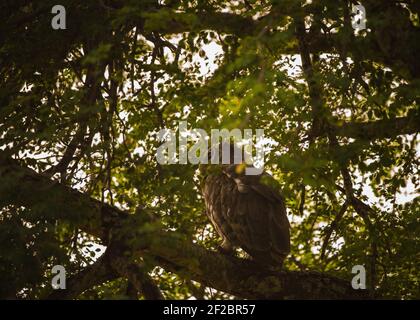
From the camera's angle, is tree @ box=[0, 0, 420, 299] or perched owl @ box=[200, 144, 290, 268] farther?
perched owl @ box=[200, 144, 290, 268]

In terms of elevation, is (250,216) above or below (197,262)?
above

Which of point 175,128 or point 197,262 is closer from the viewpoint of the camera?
point 197,262

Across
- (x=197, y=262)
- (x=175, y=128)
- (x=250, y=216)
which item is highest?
(x=175, y=128)

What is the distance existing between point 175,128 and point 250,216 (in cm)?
106

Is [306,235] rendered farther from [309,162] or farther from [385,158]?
[309,162]

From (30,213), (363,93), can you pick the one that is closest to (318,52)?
(363,93)

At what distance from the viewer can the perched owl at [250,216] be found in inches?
227

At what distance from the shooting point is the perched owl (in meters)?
5.77

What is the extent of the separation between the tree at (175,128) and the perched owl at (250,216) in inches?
7.9

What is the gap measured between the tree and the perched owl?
0.20 meters

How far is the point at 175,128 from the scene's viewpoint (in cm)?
617

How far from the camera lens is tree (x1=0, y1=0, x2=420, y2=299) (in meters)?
4.62

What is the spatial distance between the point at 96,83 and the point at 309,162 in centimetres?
217

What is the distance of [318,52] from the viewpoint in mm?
6531
